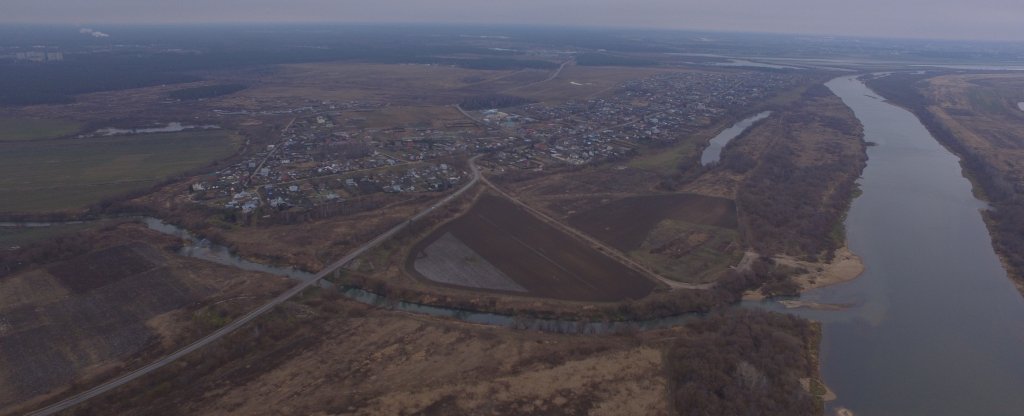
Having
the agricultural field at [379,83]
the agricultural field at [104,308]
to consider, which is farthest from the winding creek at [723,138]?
the agricultural field at [104,308]

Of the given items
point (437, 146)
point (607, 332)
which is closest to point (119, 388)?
point (607, 332)

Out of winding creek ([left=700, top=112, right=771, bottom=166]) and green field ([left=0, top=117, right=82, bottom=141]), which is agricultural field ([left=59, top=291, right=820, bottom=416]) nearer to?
winding creek ([left=700, top=112, right=771, bottom=166])

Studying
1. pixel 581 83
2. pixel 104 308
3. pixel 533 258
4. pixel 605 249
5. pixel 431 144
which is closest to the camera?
pixel 104 308

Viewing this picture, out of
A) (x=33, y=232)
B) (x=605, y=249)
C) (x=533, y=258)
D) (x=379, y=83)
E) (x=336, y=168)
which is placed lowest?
(x=33, y=232)

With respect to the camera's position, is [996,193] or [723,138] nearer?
[996,193]

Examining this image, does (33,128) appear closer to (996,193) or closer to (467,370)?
(467,370)

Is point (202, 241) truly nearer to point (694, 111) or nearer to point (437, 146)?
point (437, 146)

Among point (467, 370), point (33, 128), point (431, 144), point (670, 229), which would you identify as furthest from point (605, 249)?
point (33, 128)

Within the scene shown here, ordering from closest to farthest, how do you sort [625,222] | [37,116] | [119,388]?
[119,388]
[625,222]
[37,116]
